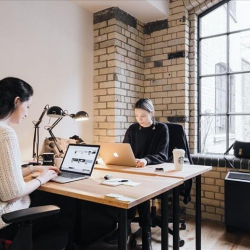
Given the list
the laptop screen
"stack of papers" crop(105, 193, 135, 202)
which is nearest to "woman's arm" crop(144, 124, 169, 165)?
the laptop screen

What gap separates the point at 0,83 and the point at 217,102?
8.44ft

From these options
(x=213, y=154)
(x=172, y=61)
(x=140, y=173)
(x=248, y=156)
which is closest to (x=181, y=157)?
(x=140, y=173)

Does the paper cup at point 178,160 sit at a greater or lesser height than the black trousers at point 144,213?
greater

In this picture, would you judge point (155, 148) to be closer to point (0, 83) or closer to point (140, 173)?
point (140, 173)

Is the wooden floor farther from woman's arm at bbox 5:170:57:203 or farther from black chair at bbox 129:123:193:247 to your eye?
woman's arm at bbox 5:170:57:203

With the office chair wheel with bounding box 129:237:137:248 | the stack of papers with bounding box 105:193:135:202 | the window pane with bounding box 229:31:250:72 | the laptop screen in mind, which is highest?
the window pane with bounding box 229:31:250:72

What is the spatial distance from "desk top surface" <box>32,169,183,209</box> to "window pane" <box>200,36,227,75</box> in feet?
6.87

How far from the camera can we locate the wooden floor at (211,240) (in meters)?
2.38

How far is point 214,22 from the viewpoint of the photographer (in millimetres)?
3293

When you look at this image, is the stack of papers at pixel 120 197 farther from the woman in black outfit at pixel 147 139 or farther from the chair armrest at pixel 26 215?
the woman in black outfit at pixel 147 139

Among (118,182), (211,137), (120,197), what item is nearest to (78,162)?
(118,182)

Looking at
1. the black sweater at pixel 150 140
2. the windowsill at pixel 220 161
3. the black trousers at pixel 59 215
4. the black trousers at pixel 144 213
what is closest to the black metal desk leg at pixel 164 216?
the black trousers at pixel 144 213

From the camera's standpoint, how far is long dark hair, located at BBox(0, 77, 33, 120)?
142 cm

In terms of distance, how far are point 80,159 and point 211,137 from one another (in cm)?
200
